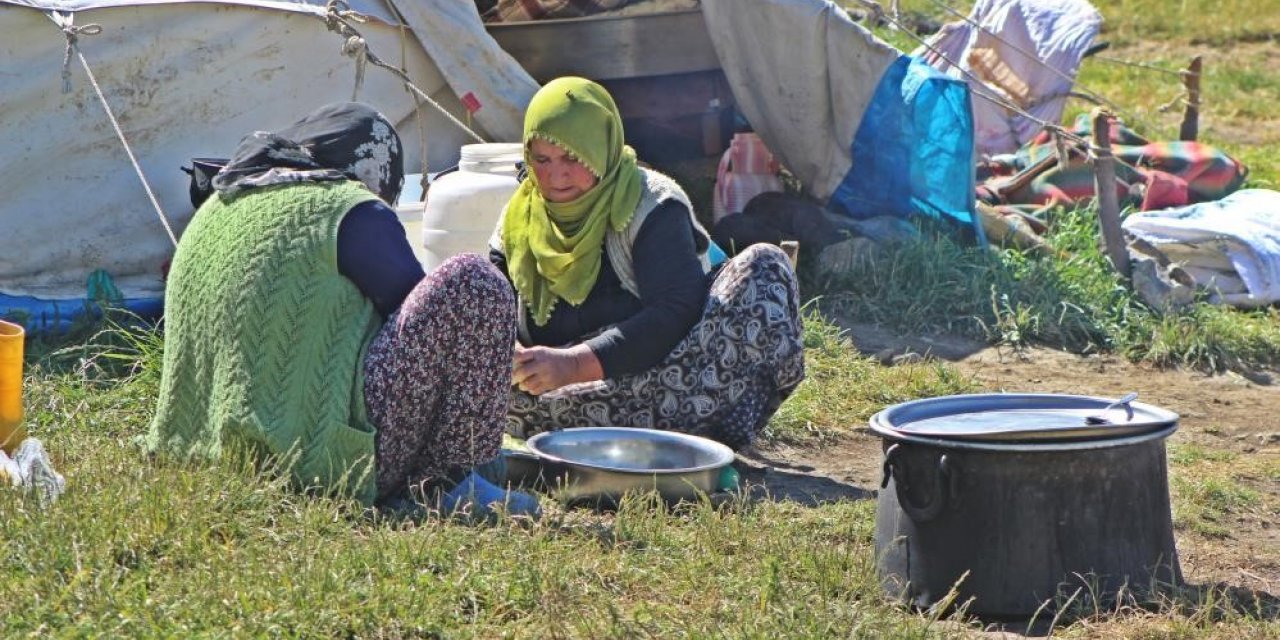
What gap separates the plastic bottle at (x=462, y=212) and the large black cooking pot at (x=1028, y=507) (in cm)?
209

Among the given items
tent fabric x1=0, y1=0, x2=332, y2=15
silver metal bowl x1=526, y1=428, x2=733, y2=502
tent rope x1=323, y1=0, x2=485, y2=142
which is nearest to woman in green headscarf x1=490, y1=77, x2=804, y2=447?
silver metal bowl x1=526, y1=428, x2=733, y2=502

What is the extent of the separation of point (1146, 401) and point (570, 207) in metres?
2.28

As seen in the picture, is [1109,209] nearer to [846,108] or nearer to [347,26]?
[846,108]

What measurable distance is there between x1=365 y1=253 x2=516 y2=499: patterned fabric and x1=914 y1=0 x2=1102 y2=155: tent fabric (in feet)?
18.0

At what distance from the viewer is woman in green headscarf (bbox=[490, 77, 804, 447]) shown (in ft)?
13.8

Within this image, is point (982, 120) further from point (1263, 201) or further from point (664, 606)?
point (664, 606)

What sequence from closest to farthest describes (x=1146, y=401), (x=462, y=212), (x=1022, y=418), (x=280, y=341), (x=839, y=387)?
(x=1022, y=418)
(x=280, y=341)
(x=462, y=212)
(x=839, y=387)
(x=1146, y=401)

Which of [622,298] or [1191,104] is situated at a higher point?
[1191,104]

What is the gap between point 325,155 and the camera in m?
3.69

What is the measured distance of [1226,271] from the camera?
22.3 feet

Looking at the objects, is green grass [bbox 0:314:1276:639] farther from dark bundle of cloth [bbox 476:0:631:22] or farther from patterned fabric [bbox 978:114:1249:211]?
patterned fabric [bbox 978:114:1249:211]

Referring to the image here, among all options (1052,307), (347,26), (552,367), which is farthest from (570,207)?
(1052,307)

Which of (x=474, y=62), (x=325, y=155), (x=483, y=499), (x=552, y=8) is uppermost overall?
(x=552, y=8)

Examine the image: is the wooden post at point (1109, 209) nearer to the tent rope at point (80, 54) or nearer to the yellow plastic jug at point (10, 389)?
the tent rope at point (80, 54)
